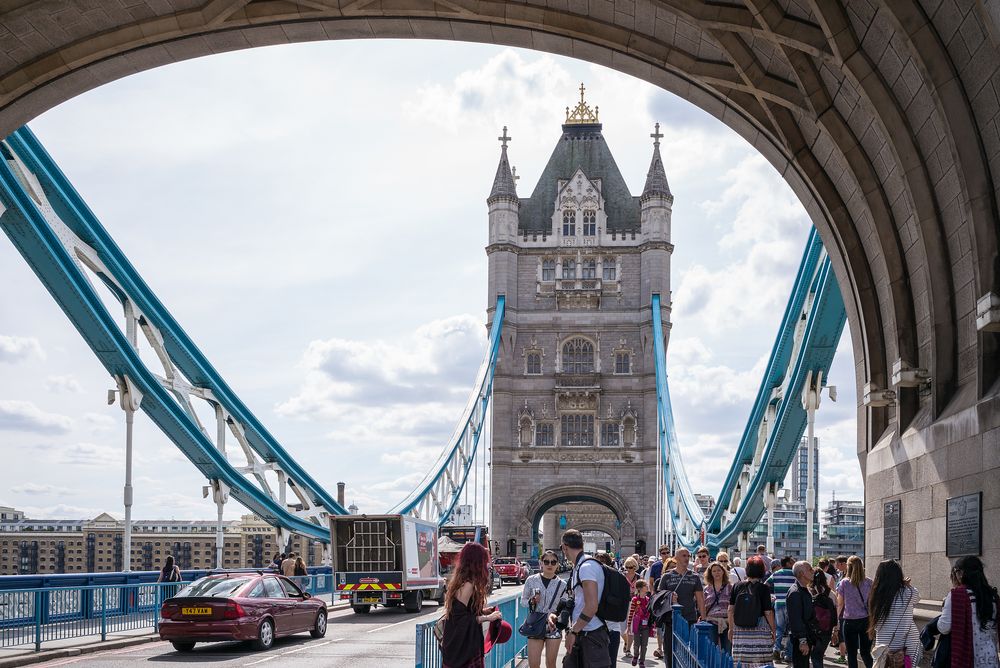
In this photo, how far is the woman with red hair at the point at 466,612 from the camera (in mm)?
8117

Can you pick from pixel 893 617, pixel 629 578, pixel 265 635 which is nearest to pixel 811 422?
pixel 629 578

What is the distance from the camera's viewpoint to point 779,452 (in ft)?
117

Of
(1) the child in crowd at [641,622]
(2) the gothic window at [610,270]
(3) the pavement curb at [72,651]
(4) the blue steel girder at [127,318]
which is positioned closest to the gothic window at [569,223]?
(2) the gothic window at [610,270]

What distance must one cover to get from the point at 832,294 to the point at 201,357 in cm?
1666

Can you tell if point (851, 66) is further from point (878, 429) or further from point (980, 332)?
point (878, 429)

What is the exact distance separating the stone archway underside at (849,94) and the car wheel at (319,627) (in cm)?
917

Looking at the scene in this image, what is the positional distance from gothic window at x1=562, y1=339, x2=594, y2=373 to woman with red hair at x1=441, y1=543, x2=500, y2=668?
6366 centimetres

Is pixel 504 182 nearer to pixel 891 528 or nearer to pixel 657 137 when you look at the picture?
pixel 657 137

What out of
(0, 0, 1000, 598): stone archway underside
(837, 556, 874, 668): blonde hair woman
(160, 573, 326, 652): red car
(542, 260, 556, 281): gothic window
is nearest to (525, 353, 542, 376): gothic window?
(542, 260, 556, 281): gothic window

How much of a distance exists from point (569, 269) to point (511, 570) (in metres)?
28.1

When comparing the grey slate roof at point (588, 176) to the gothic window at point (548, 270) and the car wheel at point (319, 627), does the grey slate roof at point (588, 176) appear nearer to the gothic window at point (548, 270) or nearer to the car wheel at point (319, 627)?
the gothic window at point (548, 270)

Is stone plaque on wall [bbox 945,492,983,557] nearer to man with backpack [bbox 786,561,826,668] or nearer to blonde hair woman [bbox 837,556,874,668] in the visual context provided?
blonde hair woman [bbox 837,556,874,668]

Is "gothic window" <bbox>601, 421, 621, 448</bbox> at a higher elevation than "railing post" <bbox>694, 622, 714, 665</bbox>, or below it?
higher

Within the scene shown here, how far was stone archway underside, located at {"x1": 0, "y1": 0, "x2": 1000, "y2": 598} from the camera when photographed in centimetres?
971
